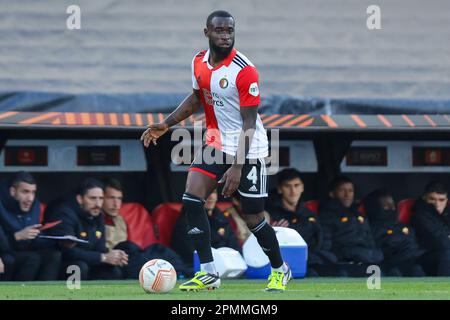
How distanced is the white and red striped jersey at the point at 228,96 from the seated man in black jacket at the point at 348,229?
354cm

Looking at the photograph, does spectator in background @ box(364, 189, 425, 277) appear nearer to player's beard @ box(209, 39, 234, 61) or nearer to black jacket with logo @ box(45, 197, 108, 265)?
black jacket with logo @ box(45, 197, 108, 265)

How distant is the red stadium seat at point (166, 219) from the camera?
11.7 meters

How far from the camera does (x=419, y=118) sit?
11375mm

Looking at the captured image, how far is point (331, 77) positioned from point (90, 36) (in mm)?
2380

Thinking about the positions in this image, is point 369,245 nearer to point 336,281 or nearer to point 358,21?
point 336,281

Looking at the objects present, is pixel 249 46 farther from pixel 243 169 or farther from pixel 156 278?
pixel 156 278

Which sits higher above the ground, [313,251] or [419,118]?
[419,118]

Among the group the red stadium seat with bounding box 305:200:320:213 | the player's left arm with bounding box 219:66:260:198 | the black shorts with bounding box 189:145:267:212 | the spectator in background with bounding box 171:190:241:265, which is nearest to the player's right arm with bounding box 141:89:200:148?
the black shorts with bounding box 189:145:267:212

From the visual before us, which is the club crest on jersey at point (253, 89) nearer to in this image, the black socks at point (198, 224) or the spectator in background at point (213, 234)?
the black socks at point (198, 224)

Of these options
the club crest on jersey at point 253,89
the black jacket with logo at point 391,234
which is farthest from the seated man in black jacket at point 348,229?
the club crest on jersey at point 253,89

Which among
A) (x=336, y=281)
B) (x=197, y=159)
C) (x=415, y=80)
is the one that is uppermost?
(x=415, y=80)

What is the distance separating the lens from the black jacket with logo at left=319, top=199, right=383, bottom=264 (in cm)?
1171

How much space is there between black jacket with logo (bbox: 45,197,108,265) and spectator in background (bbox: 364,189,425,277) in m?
2.85

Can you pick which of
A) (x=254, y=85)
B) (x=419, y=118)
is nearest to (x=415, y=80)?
(x=419, y=118)
